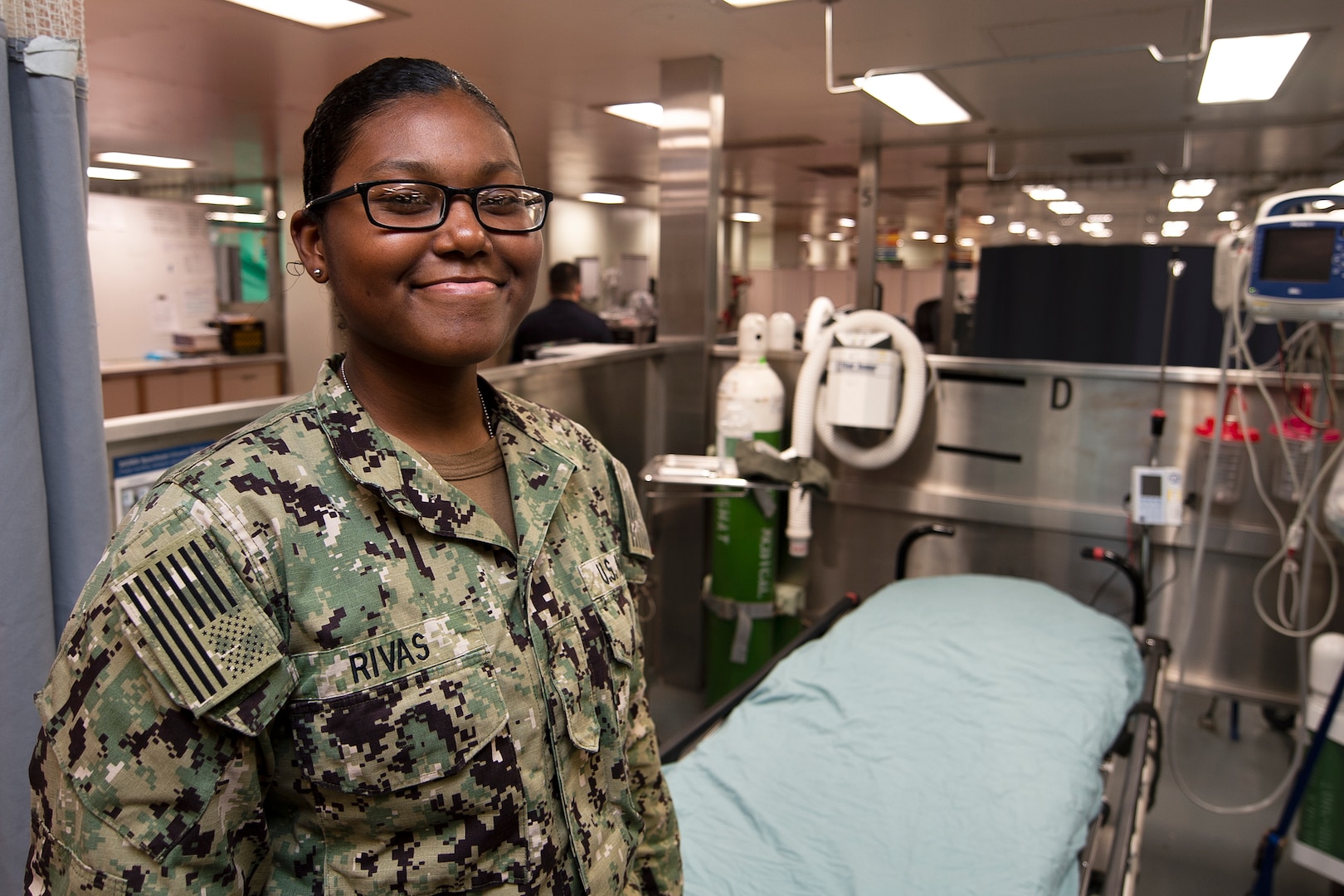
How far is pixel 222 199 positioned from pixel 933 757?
30.0ft

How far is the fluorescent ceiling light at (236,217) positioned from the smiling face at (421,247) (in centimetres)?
872

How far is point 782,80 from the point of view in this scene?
4.06m

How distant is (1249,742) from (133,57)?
209 inches

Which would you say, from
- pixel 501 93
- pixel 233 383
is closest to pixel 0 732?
pixel 501 93

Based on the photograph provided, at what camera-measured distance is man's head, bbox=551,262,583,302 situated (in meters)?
5.17

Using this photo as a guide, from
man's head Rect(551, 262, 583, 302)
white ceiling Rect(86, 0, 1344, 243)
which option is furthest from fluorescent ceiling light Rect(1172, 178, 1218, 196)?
man's head Rect(551, 262, 583, 302)

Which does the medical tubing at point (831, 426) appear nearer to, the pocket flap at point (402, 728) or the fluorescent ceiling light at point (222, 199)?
the pocket flap at point (402, 728)

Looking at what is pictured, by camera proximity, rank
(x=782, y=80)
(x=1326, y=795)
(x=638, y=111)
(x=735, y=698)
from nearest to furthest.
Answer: (x=1326, y=795)
(x=735, y=698)
(x=782, y=80)
(x=638, y=111)

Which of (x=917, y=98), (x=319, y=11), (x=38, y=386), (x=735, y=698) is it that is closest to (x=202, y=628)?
(x=38, y=386)

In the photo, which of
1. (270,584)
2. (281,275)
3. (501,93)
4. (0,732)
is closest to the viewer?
(270,584)

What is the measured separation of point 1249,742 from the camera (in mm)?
3299

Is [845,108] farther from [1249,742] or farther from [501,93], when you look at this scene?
[1249,742]

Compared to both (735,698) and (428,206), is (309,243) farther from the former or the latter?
(735,698)

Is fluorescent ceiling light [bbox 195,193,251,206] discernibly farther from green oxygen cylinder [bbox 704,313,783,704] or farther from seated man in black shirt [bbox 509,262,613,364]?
green oxygen cylinder [bbox 704,313,783,704]
